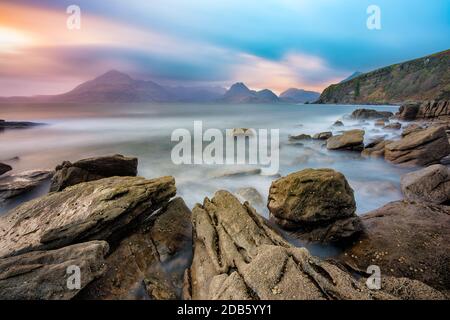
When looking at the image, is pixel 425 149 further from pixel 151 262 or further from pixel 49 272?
pixel 49 272

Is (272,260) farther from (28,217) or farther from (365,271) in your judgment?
(28,217)

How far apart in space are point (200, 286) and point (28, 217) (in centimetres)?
548

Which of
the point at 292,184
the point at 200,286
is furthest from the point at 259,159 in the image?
the point at 200,286

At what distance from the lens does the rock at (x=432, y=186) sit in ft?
29.8

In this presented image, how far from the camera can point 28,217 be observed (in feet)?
22.2

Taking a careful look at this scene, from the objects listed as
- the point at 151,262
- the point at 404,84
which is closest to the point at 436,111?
the point at 151,262

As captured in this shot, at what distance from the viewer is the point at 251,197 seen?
10.3 m

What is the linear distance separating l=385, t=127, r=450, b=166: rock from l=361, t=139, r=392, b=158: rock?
2.00 m

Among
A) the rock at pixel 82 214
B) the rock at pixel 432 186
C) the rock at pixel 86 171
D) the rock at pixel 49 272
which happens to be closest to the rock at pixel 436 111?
the rock at pixel 432 186

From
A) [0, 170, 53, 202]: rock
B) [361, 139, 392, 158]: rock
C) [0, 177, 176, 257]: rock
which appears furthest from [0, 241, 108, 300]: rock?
[361, 139, 392, 158]: rock

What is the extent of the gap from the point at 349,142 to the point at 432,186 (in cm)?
1136

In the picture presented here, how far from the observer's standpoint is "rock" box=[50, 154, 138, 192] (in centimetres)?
1015

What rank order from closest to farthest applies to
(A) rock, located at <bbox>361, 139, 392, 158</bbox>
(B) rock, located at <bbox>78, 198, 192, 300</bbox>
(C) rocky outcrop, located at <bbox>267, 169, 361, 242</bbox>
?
(B) rock, located at <bbox>78, 198, 192, 300</bbox>, (C) rocky outcrop, located at <bbox>267, 169, 361, 242</bbox>, (A) rock, located at <bbox>361, 139, 392, 158</bbox>

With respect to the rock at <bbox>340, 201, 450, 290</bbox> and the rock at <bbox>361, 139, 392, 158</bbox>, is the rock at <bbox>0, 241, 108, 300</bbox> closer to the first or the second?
the rock at <bbox>340, 201, 450, 290</bbox>
